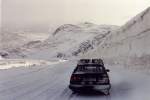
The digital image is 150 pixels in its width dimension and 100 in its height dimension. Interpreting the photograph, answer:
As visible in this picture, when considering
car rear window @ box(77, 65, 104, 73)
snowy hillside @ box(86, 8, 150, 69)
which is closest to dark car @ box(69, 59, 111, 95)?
car rear window @ box(77, 65, 104, 73)

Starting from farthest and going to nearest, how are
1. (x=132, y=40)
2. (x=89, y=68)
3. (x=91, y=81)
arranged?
(x=132, y=40) → (x=89, y=68) → (x=91, y=81)

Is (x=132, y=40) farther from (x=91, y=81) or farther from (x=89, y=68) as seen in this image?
(x=91, y=81)

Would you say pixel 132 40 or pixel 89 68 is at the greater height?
pixel 132 40

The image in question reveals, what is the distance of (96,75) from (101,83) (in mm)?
404

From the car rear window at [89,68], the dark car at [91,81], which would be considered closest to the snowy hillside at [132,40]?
the car rear window at [89,68]

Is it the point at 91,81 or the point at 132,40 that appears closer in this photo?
the point at 91,81

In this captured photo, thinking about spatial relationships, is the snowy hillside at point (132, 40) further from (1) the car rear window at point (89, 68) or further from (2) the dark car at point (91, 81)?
(2) the dark car at point (91, 81)

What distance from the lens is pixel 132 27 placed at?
4673 inches

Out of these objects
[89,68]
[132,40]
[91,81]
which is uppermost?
[132,40]

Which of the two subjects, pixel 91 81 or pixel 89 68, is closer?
pixel 91 81

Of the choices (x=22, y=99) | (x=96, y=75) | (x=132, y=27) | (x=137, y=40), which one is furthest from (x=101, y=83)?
(x=132, y=27)

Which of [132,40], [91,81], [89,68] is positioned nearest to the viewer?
[91,81]

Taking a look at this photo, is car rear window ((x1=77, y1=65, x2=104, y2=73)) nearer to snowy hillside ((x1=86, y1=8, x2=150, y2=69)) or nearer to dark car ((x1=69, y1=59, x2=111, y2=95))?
dark car ((x1=69, y1=59, x2=111, y2=95))

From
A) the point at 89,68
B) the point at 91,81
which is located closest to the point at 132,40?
the point at 89,68
